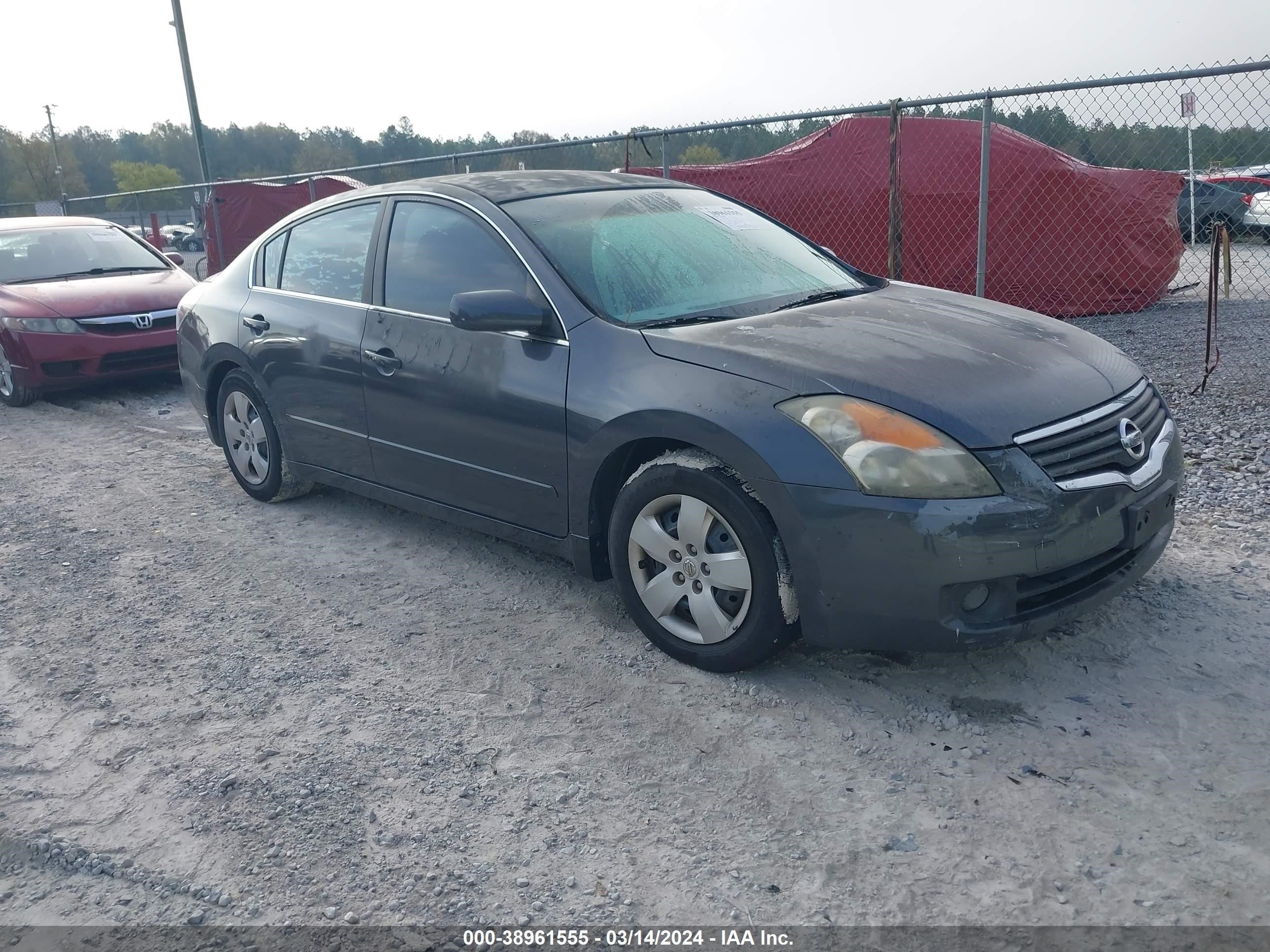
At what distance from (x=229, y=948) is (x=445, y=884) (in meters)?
0.50

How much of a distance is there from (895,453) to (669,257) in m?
1.50

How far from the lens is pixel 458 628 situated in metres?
4.02

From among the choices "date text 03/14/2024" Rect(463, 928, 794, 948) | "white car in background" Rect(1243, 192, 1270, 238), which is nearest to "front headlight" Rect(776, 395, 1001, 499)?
"date text 03/14/2024" Rect(463, 928, 794, 948)

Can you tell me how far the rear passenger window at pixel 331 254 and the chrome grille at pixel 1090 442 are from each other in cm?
297

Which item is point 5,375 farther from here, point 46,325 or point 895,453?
point 895,453

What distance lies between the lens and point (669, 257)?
418 cm

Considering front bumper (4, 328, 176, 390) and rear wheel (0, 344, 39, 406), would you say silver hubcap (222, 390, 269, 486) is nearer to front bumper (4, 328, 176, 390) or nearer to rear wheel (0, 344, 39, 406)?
front bumper (4, 328, 176, 390)

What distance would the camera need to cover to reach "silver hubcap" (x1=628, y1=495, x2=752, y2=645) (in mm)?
3389

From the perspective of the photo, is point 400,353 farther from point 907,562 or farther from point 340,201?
point 907,562

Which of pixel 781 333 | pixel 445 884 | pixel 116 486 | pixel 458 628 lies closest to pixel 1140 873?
pixel 445 884

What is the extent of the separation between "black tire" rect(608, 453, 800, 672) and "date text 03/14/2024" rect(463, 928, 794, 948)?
1124 mm

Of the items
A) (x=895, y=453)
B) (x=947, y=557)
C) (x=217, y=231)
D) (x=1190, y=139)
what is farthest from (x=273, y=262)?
(x=217, y=231)

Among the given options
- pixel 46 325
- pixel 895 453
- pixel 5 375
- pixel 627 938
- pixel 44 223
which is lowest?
pixel 627 938

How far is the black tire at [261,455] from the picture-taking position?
541 cm
